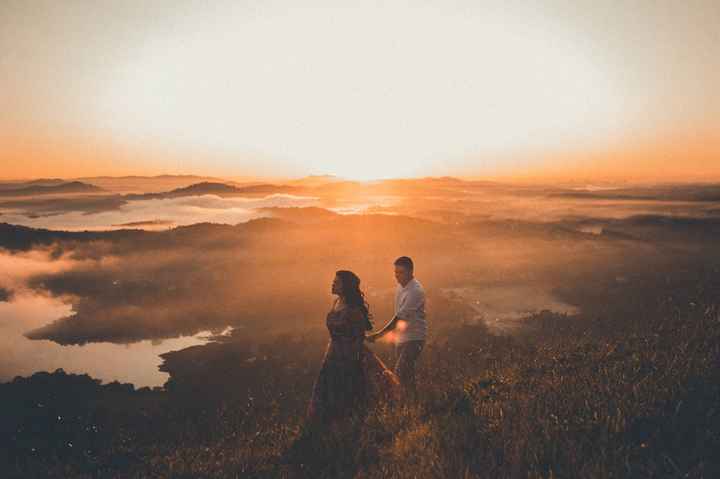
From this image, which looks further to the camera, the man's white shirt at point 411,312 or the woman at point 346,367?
the man's white shirt at point 411,312

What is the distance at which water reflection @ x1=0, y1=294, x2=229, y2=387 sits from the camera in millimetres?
25484

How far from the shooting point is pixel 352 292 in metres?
6.47

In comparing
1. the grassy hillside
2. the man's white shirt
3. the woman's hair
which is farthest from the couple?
the man's white shirt

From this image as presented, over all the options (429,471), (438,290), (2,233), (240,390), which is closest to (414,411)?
(429,471)

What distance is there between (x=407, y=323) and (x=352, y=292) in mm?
1280

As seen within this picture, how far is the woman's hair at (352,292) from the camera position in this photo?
6387mm

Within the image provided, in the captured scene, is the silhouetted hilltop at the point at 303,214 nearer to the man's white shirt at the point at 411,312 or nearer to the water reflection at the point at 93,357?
the water reflection at the point at 93,357

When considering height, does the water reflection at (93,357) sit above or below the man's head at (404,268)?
below

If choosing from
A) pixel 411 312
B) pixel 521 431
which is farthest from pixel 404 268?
pixel 521 431

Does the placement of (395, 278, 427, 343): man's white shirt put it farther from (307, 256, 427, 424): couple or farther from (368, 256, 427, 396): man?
(307, 256, 427, 424): couple

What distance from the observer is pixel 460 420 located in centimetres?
502

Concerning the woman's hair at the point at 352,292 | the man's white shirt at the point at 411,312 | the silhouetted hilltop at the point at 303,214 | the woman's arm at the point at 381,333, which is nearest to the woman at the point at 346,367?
the woman's hair at the point at 352,292

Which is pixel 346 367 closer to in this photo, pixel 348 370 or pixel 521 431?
pixel 348 370

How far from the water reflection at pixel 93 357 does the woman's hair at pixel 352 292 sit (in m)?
20.7
